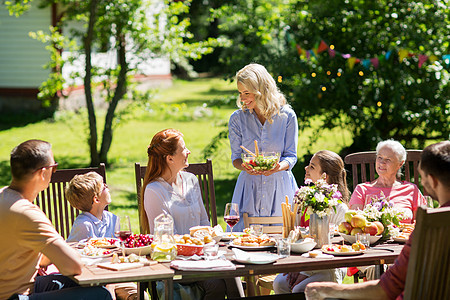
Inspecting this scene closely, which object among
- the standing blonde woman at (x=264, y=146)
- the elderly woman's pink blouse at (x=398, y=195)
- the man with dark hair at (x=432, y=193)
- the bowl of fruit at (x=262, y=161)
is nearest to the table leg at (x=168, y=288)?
the man with dark hair at (x=432, y=193)

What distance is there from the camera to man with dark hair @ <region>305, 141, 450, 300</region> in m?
3.16

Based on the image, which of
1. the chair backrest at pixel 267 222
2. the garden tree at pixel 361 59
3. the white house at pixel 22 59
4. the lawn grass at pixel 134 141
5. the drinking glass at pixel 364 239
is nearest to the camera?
the drinking glass at pixel 364 239

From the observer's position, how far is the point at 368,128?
966 centimetres

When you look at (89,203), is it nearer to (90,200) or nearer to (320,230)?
(90,200)

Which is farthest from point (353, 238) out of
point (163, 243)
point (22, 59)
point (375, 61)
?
point (22, 59)

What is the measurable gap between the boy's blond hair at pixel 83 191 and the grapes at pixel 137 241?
82 cm

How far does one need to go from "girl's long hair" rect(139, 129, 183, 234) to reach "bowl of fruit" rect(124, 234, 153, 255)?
66 centimetres

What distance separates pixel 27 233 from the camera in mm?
3371

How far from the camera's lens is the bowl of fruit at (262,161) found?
4785mm

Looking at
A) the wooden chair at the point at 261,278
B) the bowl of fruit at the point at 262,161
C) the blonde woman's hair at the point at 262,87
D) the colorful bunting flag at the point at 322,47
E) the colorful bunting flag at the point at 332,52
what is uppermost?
the colorful bunting flag at the point at 322,47

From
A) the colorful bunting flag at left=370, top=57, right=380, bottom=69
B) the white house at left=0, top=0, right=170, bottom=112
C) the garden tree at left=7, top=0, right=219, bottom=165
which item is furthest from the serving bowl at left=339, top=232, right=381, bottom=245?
the white house at left=0, top=0, right=170, bottom=112

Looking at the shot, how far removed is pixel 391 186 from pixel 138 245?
227 centimetres

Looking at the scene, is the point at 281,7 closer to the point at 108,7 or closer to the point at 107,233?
the point at 108,7

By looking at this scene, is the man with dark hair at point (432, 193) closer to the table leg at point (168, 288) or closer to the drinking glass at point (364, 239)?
the drinking glass at point (364, 239)
